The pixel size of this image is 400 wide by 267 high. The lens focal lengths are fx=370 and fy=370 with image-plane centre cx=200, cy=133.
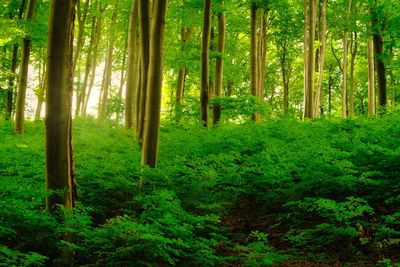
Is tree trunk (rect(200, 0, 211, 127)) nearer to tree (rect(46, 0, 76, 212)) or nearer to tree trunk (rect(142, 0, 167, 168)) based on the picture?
tree trunk (rect(142, 0, 167, 168))

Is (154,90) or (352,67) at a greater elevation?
(352,67)

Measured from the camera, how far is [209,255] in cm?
515

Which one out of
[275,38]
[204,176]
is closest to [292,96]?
[275,38]

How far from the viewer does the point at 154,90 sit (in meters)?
7.90

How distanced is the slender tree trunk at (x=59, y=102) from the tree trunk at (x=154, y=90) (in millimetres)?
2713

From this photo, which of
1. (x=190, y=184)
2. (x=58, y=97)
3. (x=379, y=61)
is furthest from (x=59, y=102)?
(x=379, y=61)

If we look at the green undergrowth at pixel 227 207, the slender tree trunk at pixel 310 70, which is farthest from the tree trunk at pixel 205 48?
the slender tree trunk at pixel 310 70

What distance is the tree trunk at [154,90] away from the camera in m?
7.90

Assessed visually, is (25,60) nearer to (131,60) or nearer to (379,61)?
(131,60)

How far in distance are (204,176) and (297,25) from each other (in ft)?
64.7

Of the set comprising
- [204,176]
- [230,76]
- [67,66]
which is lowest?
[204,176]

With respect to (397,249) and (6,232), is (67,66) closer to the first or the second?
(6,232)

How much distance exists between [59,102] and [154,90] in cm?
297

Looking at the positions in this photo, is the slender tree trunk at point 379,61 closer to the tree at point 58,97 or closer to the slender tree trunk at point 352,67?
the slender tree trunk at point 352,67
